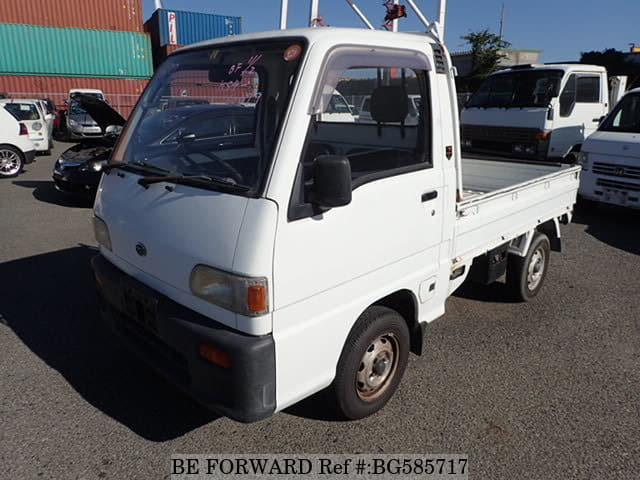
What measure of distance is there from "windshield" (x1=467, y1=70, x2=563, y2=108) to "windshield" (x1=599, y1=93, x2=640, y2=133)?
1244mm

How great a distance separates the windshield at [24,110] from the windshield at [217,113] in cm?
1177

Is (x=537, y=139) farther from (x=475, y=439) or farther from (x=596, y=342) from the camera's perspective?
(x=475, y=439)

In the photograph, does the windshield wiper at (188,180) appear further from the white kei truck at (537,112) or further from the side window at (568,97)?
the side window at (568,97)

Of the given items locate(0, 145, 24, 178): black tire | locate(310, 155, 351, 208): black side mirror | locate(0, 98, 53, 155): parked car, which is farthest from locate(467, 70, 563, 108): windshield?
locate(0, 98, 53, 155): parked car

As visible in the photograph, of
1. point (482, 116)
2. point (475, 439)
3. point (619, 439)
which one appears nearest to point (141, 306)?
point (475, 439)

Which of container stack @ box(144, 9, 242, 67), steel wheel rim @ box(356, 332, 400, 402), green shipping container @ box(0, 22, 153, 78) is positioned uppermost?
container stack @ box(144, 9, 242, 67)

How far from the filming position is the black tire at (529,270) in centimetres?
440

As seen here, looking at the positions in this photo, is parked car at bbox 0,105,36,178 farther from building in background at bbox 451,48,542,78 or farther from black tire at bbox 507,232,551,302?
building in background at bbox 451,48,542,78

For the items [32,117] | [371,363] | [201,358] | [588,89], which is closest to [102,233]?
[201,358]

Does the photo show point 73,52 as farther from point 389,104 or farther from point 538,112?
point 389,104

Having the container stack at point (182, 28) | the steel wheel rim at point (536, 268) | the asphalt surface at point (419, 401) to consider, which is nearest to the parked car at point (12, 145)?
the asphalt surface at point (419, 401)

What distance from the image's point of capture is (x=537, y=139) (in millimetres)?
8672

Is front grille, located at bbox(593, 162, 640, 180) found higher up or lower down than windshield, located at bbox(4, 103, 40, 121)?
lower down

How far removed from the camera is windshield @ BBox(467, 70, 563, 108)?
889cm
